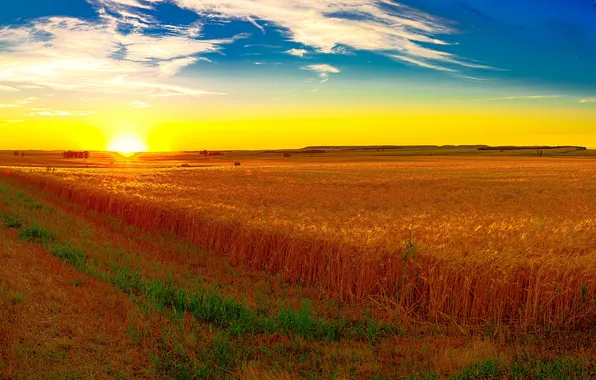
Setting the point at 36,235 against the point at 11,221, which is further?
the point at 11,221

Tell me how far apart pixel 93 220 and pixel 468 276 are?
1720 centimetres

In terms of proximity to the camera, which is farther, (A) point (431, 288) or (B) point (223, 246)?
(B) point (223, 246)

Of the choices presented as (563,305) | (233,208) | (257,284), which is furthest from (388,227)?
(233,208)

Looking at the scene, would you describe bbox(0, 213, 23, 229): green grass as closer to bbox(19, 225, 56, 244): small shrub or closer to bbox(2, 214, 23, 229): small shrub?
bbox(2, 214, 23, 229): small shrub

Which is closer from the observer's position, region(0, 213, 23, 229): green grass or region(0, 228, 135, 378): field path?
region(0, 228, 135, 378): field path

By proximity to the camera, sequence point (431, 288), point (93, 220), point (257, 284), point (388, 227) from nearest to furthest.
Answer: point (431, 288) → point (257, 284) → point (388, 227) → point (93, 220)

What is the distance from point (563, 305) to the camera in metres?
8.24

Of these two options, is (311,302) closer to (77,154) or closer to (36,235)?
(36,235)

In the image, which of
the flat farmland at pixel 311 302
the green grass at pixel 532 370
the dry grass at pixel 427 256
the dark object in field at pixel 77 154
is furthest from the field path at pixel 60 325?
the dark object in field at pixel 77 154

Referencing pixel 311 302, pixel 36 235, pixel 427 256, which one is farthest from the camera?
pixel 36 235

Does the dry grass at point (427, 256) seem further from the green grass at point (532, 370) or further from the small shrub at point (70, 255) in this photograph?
the small shrub at point (70, 255)

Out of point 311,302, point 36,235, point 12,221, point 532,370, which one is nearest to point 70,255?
point 36,235

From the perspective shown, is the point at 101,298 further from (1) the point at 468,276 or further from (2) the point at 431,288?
(1) the point at 468,276

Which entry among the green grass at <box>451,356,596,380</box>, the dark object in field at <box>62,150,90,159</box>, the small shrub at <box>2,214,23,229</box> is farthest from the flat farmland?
the dark object in field at <box>62,150,90,159</box>
